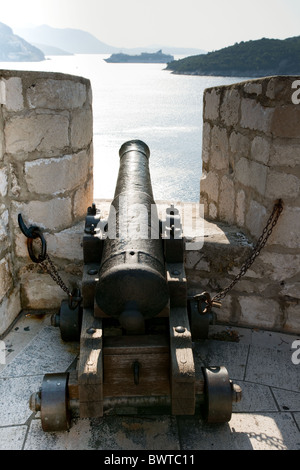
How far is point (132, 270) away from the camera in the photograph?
1825mm

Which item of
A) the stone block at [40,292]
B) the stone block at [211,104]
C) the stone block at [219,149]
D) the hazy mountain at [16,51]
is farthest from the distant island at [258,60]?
the hazy mountain at [16,51]

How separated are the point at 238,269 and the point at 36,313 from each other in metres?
1.49

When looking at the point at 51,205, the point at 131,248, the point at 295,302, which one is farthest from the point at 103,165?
the point at 131,248

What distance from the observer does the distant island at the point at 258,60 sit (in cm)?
3153

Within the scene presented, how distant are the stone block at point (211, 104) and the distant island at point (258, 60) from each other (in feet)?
91.1

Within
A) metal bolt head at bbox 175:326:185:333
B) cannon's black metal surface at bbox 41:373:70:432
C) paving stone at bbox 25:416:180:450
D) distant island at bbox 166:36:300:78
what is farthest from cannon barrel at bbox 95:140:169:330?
distant island at bbox 166:36:300:78

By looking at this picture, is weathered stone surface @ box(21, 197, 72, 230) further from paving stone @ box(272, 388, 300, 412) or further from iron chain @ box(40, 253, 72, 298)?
paving stone @ box(272, 388, 300, 412)

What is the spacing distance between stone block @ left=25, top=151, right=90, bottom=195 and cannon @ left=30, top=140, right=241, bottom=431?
0.76 metres

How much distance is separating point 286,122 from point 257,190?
1.56 ft

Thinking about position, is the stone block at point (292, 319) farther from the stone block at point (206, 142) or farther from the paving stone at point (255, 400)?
the stone block at point (206, 142)

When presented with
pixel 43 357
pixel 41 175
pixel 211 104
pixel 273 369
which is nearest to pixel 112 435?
pixel 43 357

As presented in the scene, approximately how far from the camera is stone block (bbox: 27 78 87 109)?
8.71 feet

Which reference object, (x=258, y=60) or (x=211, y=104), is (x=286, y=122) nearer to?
(x=211, y=104)

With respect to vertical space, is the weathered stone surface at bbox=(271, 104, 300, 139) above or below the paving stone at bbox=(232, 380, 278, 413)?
above
